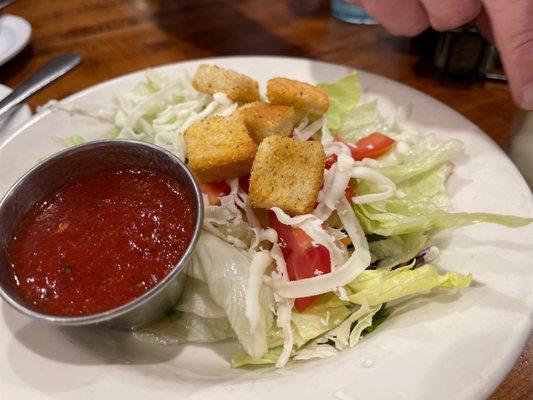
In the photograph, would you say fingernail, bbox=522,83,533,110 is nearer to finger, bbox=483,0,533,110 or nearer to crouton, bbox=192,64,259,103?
finger, bbox=483,0,533,110

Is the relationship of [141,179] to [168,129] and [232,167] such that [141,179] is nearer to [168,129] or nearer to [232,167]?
[232,167]

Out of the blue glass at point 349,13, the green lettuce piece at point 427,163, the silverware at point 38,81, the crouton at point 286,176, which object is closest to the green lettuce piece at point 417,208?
the green lettuce piece at point 427,163

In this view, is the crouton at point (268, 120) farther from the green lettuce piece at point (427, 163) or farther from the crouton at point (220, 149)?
the green lettuce piece at point (427, 163)

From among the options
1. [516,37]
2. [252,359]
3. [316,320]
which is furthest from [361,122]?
[252,359]

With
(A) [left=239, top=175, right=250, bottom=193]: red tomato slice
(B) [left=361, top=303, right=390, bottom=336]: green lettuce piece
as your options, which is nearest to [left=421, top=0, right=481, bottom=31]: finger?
(A) [left=239, top=175, right=250, bottom=193]: red tomato slice

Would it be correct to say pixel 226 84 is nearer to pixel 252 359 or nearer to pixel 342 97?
pixel 342 97

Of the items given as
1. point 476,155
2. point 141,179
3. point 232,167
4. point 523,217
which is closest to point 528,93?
point 476,155
